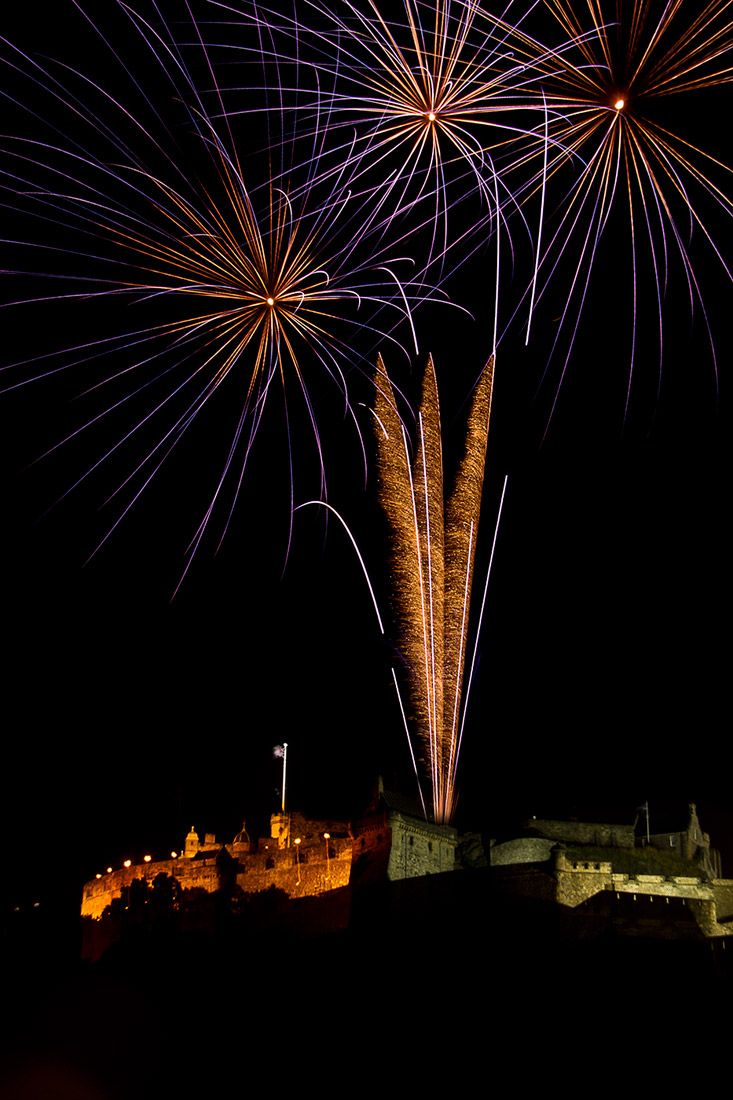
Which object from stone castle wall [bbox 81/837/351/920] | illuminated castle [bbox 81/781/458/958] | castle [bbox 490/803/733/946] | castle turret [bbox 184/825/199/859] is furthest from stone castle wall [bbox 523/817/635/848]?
castle turret [bbox 184/825/199/859]

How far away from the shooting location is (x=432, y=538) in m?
27.8

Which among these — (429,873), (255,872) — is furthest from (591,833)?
(255,872)

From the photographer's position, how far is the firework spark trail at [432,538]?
2798 cm

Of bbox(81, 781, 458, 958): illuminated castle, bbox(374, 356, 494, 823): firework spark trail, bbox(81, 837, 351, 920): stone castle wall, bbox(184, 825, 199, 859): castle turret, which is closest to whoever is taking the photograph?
bbox(374, 356, 494, 823): firework spark trail

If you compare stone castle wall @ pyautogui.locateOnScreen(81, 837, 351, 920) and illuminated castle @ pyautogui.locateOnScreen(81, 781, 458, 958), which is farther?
stone castle wall @ pyautogui.locateOnScreen(81, 837, 351, 920)

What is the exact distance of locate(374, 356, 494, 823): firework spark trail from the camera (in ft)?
91.8

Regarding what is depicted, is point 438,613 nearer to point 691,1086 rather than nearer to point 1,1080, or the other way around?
point 691,1086

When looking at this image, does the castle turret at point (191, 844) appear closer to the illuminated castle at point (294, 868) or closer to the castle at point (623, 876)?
the illuminated castle at point (294, 868)

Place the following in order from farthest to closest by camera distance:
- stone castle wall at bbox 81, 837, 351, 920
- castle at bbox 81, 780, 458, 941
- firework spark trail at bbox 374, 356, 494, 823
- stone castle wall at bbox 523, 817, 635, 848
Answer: stone castle wall at bbox 523, 817, 635, 848, stone castle wall at bbox 81, 837, 351, 920, castle at bbox 81, 780, 458, 941, firework spark trail at bbox 374, 356, 494, 823

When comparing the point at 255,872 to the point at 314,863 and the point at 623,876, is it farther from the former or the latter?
the point at 623,876

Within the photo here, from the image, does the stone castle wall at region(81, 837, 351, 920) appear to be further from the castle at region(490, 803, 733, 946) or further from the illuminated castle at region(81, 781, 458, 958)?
the castle at region(490, 803, 733, 946)

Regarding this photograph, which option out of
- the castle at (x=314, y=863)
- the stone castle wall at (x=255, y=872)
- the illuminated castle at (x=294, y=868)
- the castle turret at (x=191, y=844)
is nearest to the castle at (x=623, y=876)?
the castle at (x=314, y=863)

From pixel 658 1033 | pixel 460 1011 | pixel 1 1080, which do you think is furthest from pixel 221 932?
pixel 658 1033

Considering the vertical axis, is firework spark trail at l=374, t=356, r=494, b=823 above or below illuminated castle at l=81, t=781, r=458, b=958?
above
